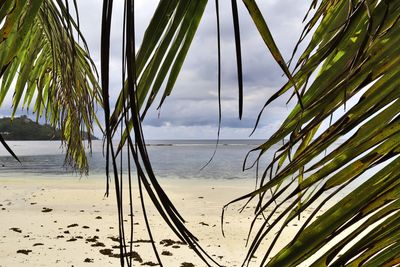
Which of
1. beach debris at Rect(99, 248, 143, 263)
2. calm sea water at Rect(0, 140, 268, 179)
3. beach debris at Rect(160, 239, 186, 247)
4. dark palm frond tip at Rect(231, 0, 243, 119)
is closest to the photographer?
dark palm frond tip at Rect(231, 0, 243, 119)

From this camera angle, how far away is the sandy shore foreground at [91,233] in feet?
17.9

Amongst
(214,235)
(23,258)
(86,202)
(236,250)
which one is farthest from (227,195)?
(23,258)

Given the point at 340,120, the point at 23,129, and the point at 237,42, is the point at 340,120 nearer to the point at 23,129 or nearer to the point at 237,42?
the point at 237,42

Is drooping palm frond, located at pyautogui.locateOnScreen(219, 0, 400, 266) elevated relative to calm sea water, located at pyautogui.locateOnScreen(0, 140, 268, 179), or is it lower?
elevated

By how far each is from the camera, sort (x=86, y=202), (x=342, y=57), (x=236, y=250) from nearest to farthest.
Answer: (x=342, y=57)
(x=236, y=250)
(x=86, y=202)

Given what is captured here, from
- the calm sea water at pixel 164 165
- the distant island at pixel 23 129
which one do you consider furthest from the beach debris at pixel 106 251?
the distant island at pixel 23 129

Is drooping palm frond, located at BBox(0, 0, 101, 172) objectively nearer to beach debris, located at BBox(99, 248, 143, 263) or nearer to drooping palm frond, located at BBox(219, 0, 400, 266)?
drooping palm frond, located at BBox(219, 0, 400, 266)

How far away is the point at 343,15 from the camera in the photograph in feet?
1.79

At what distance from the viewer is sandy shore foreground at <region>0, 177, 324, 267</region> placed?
17.9ft

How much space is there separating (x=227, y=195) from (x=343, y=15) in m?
13.7

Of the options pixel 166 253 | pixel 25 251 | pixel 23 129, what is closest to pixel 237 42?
pixel 166 253

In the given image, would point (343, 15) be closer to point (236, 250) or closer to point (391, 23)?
point (391, 23)

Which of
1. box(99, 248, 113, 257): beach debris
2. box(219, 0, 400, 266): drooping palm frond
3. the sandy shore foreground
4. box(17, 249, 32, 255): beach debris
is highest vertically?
box(219, 0, 400, 266): drooping palm frond

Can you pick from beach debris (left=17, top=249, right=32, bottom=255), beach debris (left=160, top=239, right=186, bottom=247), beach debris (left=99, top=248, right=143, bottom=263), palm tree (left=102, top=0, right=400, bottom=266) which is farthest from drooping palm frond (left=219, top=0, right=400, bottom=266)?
beach debris (left=160, top=239, right=186, bottom=247)
